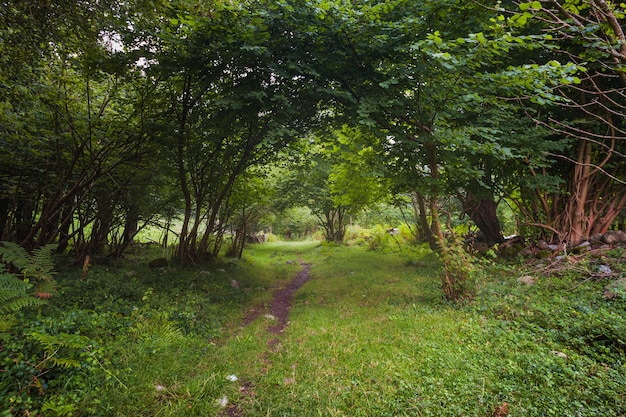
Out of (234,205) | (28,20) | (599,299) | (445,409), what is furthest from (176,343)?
(234,205)

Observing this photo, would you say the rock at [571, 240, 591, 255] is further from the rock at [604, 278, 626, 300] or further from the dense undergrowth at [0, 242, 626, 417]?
the rock at [604, 278, 626, 300]

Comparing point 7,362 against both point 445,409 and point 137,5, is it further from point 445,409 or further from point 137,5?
point 137,5

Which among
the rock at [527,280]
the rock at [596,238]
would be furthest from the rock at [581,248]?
the rock at [527,280]

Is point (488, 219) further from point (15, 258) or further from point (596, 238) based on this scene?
point (15, 258)

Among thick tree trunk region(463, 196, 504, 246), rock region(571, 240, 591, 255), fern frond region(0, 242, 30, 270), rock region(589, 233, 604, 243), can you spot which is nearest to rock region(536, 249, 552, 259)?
rock region(571, 240, 591, 255)

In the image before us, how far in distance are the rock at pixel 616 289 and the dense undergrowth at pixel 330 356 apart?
0.12 metres

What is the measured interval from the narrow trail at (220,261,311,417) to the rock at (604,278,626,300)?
17.8 ft

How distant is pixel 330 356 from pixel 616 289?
465cm

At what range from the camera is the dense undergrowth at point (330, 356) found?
9.04 feet

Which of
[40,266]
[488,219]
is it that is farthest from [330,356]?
[488,219]

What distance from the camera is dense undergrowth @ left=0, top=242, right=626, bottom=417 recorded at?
2.76 meters

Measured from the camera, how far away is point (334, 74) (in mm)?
6164

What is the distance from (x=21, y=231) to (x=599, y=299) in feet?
43.5

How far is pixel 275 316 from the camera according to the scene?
6641mm
